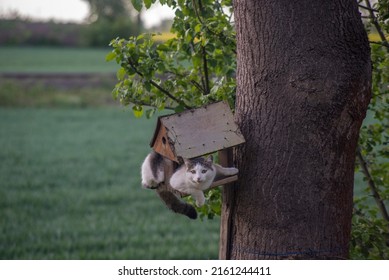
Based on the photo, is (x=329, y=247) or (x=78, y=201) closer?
(x=329, y=247)

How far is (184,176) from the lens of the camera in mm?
3143

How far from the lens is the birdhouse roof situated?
307 cm

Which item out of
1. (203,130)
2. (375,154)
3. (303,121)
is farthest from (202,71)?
(375,154)

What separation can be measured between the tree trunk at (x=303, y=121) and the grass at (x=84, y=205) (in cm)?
391

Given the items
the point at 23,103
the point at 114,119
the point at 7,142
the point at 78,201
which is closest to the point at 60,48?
the point at 23,103

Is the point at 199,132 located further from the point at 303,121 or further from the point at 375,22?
the point at 375,22

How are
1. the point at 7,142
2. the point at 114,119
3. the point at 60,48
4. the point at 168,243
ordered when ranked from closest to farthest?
the point at 168,243
the point at 7,142
the point at 114,119
the point at 60,48

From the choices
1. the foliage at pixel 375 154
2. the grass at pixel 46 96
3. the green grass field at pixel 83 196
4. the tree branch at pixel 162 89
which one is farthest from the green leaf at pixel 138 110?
the grass at pixel 46 96

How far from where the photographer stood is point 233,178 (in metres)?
3.06

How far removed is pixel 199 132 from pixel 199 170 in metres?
0.23

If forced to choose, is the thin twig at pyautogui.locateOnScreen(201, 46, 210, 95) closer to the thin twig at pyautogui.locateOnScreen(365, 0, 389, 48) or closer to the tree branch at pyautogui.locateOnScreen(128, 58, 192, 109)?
the tree branch at pyautogui.locateOnScreen(128, 58, 192, 109)

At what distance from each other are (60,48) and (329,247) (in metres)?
48.3

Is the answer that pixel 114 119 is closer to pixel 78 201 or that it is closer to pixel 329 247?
pixel 78 201

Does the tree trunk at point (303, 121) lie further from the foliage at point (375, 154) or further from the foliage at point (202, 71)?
the foliage at point (375, 154)
